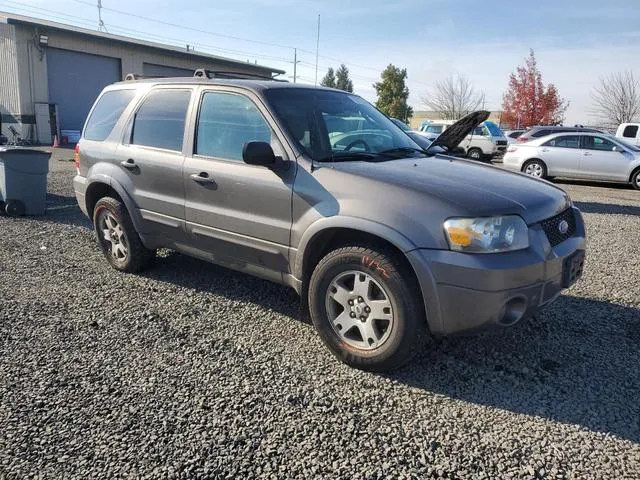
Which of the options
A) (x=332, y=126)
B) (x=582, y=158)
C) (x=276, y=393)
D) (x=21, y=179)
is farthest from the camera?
(x=582, y=158)

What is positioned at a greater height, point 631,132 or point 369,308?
point 631,132

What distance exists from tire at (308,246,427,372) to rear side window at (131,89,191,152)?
6.25ft

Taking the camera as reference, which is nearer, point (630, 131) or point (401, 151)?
point (401, 151)

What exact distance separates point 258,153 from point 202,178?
2.61ft

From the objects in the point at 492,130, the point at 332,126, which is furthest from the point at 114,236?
the point at 492,130

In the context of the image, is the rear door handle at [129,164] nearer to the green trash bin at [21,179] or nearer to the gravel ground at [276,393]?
the gravel ground at [276,393]

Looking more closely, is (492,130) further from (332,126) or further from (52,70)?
(332,126)

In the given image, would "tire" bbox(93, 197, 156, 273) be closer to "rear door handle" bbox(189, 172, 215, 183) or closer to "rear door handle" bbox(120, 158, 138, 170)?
"rear door handle" bbox(120, 158, 138, 170)

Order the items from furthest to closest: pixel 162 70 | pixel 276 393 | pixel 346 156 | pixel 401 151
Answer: pixel 162 70
pixel 401 151
pixel 346 156
pixel 276 393

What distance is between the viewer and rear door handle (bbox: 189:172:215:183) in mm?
4133

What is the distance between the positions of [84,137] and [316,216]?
3.26 metres

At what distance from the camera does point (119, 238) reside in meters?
5.22

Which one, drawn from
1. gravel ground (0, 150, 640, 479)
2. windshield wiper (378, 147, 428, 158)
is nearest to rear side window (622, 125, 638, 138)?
gravel ground (0, 150, 640, 479)

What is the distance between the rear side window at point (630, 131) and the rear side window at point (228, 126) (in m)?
21.0
